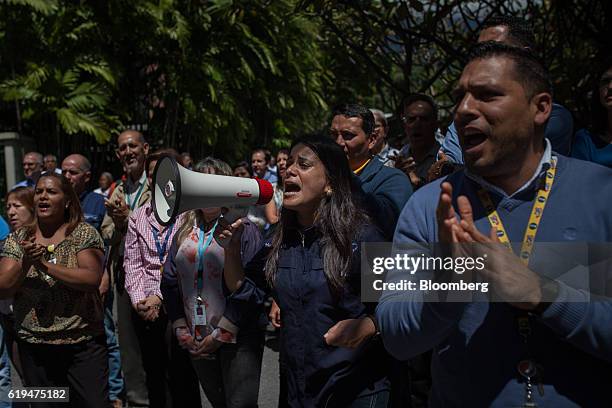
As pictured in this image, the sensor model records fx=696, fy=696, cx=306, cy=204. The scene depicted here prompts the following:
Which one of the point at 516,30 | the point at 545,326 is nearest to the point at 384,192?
the point at 516,30

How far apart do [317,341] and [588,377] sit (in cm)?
141

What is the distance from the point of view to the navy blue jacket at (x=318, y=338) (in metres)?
2.95

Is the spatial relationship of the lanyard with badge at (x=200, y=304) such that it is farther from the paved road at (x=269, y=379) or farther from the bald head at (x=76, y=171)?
the bald head at (x=76, y=171)

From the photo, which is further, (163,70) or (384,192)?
(163,70)

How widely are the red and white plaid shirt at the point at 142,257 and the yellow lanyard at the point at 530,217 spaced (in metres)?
2.96

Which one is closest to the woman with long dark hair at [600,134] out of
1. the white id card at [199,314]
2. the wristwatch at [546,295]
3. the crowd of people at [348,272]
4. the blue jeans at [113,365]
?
the crowd of people at [348,272]

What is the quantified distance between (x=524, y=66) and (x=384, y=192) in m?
1.94

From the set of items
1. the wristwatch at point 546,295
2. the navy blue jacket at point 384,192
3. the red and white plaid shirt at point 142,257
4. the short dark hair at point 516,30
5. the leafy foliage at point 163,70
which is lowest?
the red and white plaid shirt at point 142,257

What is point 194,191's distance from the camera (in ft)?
10.4

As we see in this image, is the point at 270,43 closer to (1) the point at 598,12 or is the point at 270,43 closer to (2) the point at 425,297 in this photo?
(1) the point at 598,12

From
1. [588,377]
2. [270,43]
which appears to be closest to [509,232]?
[588,377]

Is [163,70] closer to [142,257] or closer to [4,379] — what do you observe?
[142,257]

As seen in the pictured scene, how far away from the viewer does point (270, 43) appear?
16.0 metres

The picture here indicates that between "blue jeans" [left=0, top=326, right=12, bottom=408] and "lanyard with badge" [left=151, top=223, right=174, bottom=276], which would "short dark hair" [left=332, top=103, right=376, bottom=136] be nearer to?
"lanyard with badge" [left=151, top=223, right=174, bottom=276]
